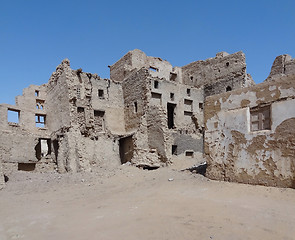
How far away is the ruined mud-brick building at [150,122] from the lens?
710cm

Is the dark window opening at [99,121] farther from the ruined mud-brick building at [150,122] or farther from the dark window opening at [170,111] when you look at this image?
the dark window opening at [170,111]

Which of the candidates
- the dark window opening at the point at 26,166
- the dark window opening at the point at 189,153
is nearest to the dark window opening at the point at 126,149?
the dark window opening at the point at 189,153

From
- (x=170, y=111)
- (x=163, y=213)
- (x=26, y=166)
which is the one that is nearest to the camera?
(x=163, y=213)

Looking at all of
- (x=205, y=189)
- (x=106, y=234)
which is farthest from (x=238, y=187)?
(x=106, y=234)

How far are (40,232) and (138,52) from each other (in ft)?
76.4

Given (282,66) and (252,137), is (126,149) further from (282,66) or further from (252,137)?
(282,66)

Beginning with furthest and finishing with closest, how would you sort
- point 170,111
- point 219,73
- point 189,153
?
point 219,73, point 170,111, point 189,153

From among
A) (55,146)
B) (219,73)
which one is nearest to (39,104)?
(55,146)

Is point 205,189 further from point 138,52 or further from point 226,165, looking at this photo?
point 138,52

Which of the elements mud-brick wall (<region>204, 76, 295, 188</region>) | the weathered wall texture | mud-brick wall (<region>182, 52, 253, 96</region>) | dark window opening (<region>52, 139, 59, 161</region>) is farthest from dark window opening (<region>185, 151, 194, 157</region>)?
the weathered wall texture

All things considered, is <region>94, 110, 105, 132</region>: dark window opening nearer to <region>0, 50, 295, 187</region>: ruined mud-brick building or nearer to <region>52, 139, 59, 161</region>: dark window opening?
<region>0, 50, 295, 187</region>: ruined mud-brick building

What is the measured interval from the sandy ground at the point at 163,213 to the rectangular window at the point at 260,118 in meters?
1.85

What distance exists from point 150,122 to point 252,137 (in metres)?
10.1

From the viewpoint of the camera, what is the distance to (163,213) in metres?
5.14
